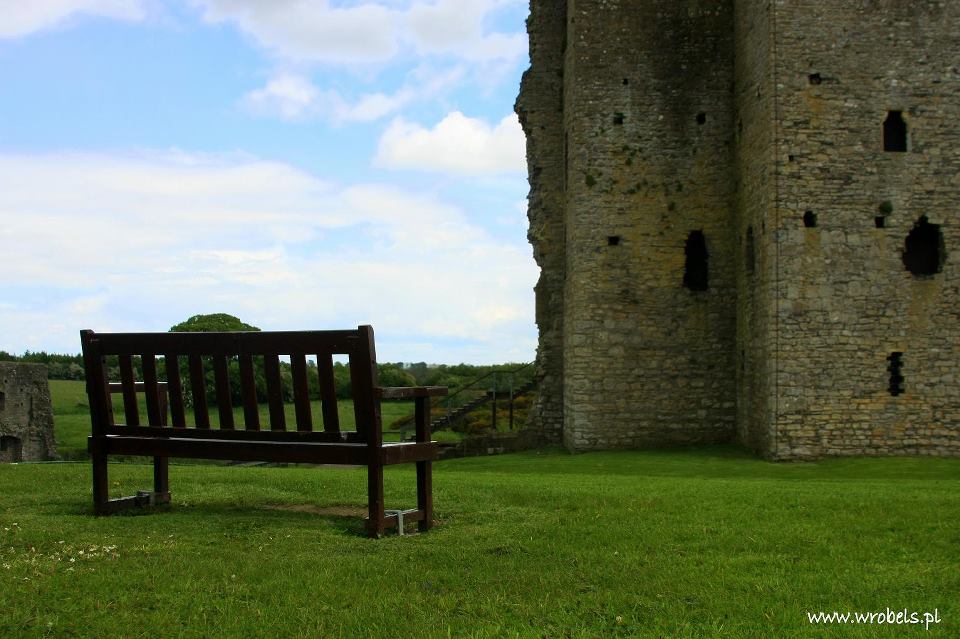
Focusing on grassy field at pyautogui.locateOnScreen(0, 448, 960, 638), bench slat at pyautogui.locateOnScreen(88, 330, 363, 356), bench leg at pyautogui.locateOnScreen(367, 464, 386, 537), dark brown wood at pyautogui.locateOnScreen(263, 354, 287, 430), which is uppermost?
bench slat at pyautogui.locateOnScreen(88, 330, 363, 356)

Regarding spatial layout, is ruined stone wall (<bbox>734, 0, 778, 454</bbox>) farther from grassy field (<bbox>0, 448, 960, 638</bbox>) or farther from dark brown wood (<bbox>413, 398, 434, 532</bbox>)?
dark brown wood (<bbox>413, 398, 434, 532</bbox>)

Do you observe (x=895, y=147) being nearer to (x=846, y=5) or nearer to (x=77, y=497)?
(x=846, y=5)

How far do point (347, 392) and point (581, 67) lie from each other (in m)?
17.7

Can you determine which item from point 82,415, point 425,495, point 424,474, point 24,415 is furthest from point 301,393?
point 82,415

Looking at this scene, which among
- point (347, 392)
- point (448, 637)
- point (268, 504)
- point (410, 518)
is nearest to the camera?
point (448, 637)

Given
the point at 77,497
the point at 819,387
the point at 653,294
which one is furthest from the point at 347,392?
the point at 77,497

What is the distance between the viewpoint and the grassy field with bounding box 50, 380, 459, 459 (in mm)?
29688

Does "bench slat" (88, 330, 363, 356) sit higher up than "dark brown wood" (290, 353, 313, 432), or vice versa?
"bench slat" (88, 330, 363, 356)

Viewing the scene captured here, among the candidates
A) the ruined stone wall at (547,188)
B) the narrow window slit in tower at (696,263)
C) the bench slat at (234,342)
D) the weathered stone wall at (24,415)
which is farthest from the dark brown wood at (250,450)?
the weathered stone wall at (24,415)

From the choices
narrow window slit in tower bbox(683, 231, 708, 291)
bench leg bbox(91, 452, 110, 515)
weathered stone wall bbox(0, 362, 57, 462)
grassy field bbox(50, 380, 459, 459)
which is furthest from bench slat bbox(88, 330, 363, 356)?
weathered stone wall bbox(0, 362, 57, 462)

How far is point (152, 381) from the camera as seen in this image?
851 cm

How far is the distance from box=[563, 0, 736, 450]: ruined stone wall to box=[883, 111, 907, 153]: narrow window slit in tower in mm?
3480

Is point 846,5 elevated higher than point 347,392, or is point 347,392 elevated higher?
point 846,5

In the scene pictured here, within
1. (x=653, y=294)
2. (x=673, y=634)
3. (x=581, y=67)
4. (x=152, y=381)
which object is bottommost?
(x=673, y=634)
